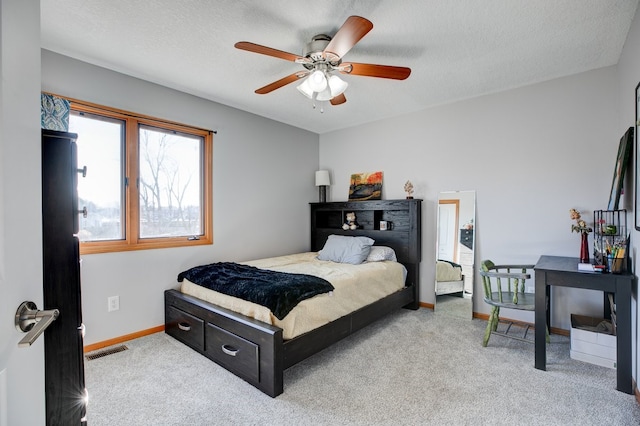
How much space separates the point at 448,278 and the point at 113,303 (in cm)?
356

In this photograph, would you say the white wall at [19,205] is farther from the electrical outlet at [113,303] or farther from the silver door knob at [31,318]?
the electrical outlet at [113,303]

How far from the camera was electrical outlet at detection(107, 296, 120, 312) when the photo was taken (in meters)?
2.76

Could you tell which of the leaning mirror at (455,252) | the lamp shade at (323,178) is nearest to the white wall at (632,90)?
the leaning mirror at (455,252)

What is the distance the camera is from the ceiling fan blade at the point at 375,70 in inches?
84.9

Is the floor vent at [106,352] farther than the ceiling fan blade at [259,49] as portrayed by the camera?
Yes

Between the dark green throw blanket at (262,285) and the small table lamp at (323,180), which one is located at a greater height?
the small table lamp at (323,180)

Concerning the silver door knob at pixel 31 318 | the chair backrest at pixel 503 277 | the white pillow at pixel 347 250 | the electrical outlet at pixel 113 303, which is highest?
the silver door knob at pixel 31 318

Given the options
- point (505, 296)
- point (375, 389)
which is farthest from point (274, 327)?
point (505, 296)

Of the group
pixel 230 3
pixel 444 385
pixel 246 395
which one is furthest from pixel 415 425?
pixel 230 3

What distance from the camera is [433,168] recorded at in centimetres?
382

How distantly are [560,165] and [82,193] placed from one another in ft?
14.6

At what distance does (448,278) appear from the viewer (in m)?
3.69

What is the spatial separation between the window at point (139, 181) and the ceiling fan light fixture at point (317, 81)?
169 cm

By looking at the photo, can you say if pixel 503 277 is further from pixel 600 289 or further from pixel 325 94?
pixel 325 94
